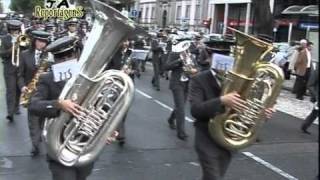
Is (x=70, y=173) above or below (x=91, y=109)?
below

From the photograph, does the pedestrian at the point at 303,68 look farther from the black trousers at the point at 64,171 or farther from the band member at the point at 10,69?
the black trousers at the point at 64,171

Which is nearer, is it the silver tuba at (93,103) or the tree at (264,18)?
the silver tuba at (93,103)

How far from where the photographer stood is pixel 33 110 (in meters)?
4.23

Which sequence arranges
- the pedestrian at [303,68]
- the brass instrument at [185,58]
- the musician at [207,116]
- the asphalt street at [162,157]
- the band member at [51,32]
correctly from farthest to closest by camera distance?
the pedestrian at [303,68] < the band member at [51,32] < the brass instrument at [185,58] < the asphalt street at [162,157] < the musician at [207,116]

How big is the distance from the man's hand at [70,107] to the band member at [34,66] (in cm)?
396

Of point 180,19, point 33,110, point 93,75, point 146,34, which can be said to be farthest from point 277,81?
point 180,19

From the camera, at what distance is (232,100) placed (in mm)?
4184

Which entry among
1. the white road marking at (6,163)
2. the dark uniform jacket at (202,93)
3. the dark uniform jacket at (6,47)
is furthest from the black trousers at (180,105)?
the dark uniform jacket at (202,93)

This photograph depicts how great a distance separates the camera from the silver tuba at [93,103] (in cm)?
403

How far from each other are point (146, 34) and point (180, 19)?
56.3 m

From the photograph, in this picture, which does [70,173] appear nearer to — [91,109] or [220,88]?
[91,109]

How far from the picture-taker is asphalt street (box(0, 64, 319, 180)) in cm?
703

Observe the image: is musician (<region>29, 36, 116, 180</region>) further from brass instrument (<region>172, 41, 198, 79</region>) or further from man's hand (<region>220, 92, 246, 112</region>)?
brass instrument (<region>172, 41, 198, 79</region>)

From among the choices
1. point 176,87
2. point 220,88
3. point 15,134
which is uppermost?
point 220,88
